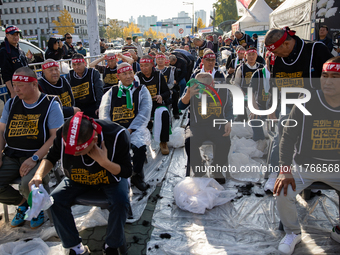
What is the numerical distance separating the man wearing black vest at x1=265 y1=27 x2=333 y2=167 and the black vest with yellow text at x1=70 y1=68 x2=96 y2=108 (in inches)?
123

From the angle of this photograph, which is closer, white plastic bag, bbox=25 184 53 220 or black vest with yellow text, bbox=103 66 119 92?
white plastic bag, bbox=25 184 53 220

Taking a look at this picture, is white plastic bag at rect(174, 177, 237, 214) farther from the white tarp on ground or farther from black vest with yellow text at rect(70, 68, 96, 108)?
black vest with yellow text at rect(70, 68, 96, 108)

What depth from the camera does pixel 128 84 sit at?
3.93m

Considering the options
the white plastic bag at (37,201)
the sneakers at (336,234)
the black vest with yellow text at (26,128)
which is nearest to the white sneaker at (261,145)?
the sneakers at (336,234)

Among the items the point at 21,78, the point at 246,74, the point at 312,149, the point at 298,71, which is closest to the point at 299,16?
the point at 246,74

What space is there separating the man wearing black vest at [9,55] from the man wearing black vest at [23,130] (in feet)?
8.11

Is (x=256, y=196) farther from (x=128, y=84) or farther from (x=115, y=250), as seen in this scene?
(x=128, y=84)

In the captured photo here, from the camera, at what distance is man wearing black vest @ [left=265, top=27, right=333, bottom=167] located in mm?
3104

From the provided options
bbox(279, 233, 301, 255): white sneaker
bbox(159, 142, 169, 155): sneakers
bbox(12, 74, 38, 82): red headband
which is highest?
bbox(12, 74, 38, 82): red headband

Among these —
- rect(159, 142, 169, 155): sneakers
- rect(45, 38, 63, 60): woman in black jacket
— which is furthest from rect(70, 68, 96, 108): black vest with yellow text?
rect(45, 38, 63, 60): woman in black jacket

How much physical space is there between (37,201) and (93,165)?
1.71 feet

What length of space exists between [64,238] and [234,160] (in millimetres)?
2798

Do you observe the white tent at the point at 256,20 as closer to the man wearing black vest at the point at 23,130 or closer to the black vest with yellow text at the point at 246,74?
the black vest with yellow text at the point at 246,74

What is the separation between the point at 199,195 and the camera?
3223 mm
